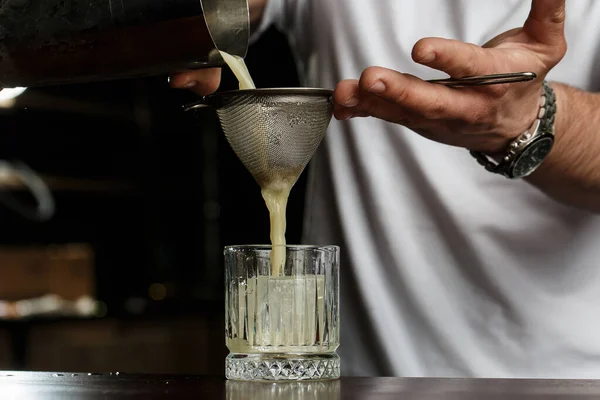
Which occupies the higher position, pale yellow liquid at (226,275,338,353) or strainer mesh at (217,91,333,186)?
strainer mesh at (217,91,333,186)

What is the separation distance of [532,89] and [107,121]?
3.76m

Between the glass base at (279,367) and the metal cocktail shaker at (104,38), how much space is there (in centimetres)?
45

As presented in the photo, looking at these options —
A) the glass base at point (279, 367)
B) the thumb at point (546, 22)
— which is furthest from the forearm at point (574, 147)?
the glass base at point (279, 367)

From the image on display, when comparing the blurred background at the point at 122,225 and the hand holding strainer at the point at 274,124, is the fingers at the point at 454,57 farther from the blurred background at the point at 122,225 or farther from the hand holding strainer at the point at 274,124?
the blurred background at the point at 122,225

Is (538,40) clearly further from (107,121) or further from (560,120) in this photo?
(107,121)

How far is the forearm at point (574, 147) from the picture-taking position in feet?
4.95

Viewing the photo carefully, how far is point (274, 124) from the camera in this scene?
139 cm

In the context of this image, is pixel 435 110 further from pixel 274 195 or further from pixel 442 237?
pixel 442 237

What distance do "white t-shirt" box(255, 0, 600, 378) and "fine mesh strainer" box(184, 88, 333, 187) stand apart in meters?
0.57

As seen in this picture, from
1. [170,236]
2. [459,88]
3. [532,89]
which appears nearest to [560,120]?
[532,89]

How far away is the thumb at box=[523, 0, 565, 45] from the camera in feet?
4.07

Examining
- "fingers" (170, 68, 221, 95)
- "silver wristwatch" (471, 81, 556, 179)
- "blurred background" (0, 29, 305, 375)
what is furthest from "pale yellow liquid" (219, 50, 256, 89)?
"blurred background" (0, 29, 305, 375)

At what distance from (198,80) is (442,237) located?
64 centimetres

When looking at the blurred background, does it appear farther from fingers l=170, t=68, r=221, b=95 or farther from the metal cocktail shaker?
the metal cocktail shaker
